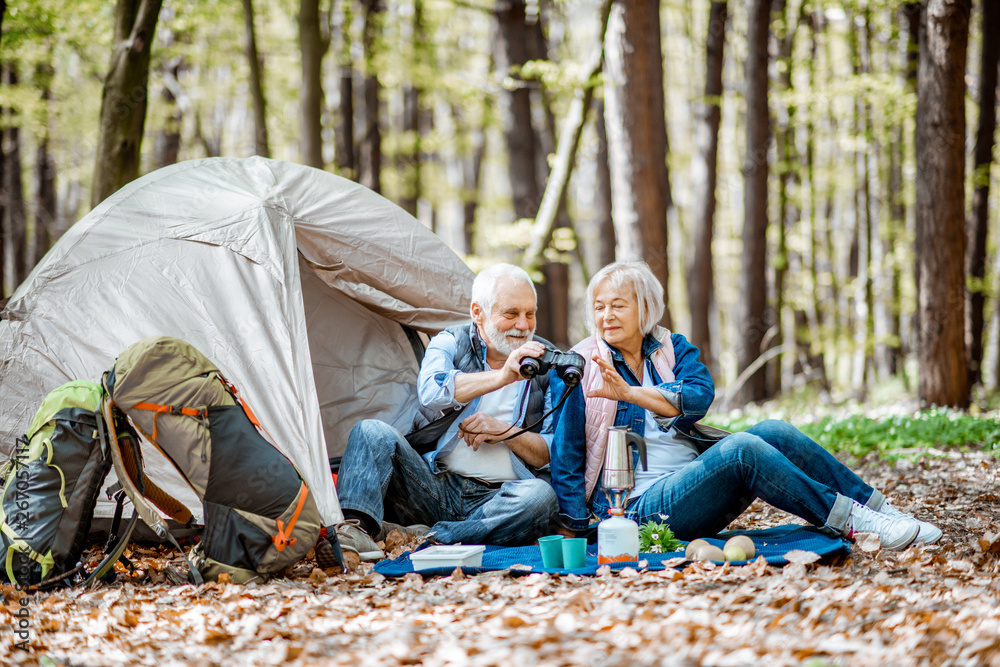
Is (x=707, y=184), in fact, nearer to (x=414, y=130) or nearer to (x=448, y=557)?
(x=414, y=130)

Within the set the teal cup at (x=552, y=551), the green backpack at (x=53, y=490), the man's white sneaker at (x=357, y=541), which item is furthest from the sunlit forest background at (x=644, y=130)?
the teal cup at (x=552, y=551)

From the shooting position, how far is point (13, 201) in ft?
39.3

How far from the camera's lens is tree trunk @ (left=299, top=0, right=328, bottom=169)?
8.05 metres

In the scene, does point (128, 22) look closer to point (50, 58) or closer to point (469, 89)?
point (469, 89)

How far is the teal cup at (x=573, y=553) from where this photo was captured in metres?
2.76

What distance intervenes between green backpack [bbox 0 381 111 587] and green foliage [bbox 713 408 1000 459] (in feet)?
13.4

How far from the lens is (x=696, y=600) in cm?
234

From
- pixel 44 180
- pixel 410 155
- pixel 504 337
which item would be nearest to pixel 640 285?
pixel 504 337

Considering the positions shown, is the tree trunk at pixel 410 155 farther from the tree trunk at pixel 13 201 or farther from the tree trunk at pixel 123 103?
the tree trunk at pixel 123 103

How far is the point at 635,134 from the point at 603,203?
5012mm

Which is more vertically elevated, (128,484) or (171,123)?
(171,123)

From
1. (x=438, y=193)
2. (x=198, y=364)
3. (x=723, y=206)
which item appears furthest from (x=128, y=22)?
(x=723, y=206)

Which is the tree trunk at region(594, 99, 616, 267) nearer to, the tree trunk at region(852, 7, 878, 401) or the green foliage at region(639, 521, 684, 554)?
the tree trunk at region(852, 7, 878, 401)

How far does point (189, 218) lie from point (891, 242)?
1156cm
